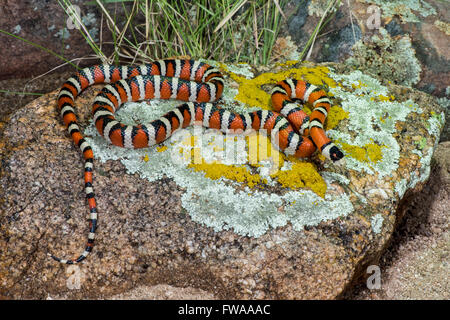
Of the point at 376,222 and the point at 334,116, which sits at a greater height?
the point at 334,116

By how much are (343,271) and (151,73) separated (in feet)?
11.7

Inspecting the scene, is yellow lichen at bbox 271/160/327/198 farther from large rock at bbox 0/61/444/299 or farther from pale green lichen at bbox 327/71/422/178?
pale green lichen at bbox 327/71/422/178

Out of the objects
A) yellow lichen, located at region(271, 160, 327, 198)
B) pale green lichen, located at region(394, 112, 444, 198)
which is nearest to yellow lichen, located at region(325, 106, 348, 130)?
yellow lichen, located at region(271, 160, 327, 198)

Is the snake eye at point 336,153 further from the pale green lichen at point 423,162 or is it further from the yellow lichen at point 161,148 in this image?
the yellow lichen at point 161,148

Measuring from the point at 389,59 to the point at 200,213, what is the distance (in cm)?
382

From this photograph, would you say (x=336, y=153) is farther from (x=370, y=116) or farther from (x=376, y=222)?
(x=370, y=116)

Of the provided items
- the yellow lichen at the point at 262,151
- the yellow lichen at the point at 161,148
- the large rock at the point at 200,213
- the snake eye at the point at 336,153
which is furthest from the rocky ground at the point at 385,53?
the yellow lichen at the point at 161,148

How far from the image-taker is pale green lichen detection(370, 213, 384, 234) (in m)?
4.17

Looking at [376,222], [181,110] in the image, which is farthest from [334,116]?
[181,110]

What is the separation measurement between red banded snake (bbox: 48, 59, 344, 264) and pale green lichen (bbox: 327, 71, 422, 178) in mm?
328

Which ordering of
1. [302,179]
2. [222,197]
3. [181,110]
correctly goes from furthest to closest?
1. [181,110]
2. [302,179]
3. [222,197]

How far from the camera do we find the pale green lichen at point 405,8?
619 centimetres

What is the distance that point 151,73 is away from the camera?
18.9 ft

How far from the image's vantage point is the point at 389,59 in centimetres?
609
